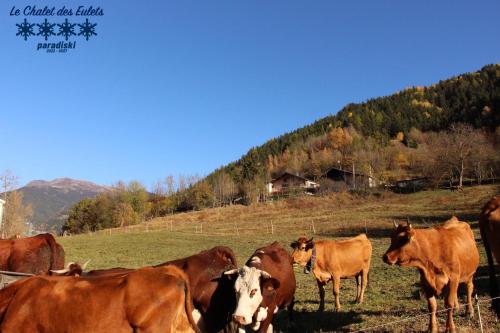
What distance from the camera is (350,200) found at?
71.1 metres

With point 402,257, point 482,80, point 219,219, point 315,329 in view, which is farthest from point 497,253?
point 482,80

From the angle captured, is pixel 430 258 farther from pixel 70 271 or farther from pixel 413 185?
pixel 413 185

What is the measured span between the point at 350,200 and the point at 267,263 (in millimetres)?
65049

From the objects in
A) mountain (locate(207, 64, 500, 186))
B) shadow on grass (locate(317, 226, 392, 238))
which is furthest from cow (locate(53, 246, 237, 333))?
mountain (locate(207, 64, 500, 186))

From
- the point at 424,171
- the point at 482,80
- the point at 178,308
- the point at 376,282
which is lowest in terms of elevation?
the point at 376,282

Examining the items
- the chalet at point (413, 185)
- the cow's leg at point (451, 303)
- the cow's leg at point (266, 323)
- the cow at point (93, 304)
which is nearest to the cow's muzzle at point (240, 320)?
the cow at point (93, 304)

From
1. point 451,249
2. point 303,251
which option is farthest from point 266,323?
point 303,251

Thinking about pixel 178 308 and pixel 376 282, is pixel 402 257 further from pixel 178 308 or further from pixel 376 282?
pixel 376 282

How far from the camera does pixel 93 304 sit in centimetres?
551

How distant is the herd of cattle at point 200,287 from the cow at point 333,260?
0.06 metres

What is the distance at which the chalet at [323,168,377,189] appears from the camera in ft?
296

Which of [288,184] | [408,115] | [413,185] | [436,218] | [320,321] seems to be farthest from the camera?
[408,115]

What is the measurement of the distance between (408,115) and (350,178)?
6593cm

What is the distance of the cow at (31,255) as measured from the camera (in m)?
11.4
